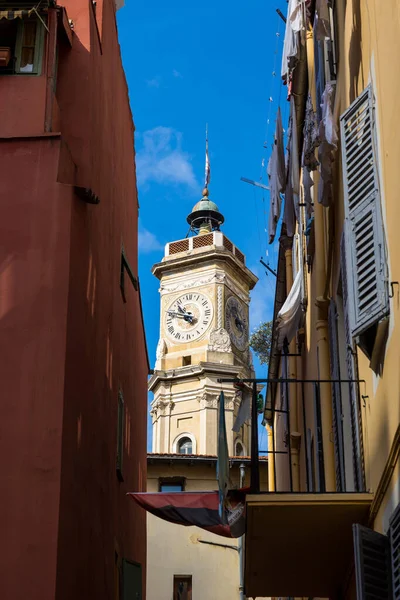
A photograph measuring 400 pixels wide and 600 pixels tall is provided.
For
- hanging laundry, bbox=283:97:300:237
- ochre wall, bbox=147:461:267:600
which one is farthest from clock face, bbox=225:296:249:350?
hanging laundry, bbox=283:97:300:237

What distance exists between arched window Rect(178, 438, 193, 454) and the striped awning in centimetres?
4836

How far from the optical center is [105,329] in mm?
14898

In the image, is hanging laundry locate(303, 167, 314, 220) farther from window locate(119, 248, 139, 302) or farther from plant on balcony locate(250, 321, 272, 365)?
plant on balcony locate(250, 321, 272, 365)

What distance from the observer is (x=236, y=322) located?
219ft

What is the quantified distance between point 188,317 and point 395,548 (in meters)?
58.3

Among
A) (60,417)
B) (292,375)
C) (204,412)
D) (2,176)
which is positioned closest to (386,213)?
(60,417)

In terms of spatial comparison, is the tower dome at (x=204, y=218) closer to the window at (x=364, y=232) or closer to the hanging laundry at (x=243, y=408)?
the hanging laundry at (x=243, y=408)

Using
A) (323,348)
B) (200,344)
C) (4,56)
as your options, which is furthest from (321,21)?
(200,344)

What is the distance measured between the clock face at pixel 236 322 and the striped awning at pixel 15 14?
5237 cm

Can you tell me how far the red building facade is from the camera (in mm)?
10398

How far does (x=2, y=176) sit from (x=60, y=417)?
10.6 ft

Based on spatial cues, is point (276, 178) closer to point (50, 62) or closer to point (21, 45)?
point (50, 62)

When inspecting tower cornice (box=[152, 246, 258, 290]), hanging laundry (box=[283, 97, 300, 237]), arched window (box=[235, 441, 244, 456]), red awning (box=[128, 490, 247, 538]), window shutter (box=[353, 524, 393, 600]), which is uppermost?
tower cornice (box=[152, 246, 258, 290])

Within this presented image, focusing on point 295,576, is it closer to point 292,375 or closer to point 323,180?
point 323,180
